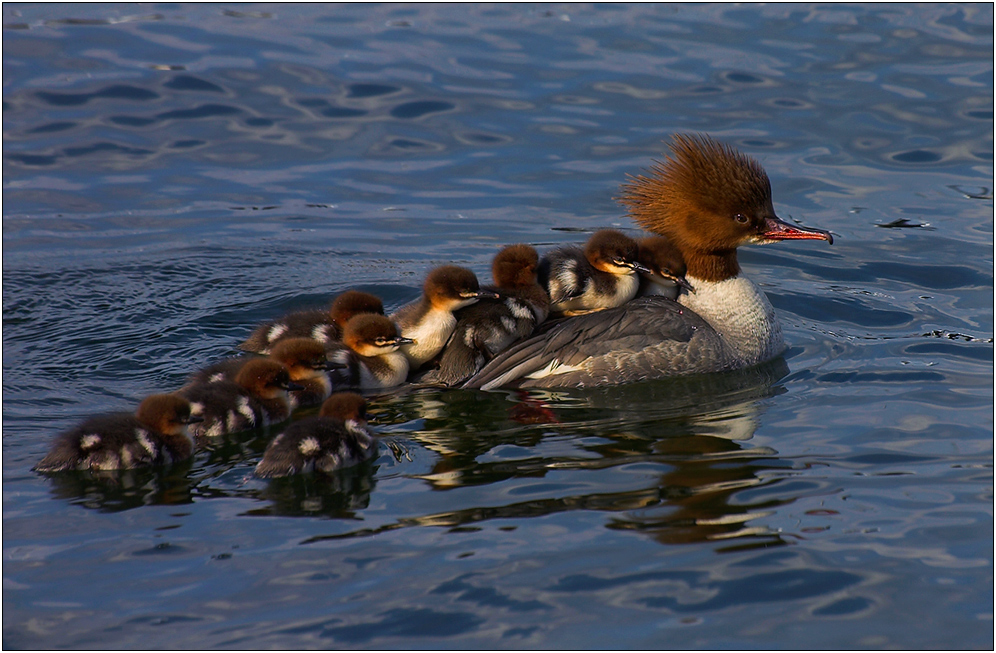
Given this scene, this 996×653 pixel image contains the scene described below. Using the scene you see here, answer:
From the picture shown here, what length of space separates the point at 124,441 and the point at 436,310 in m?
2.21

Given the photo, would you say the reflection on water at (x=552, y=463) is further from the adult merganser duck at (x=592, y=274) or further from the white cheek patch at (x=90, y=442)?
the adult merganser duck at (x=592, y=274)

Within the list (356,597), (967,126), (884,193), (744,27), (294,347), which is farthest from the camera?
(744,27)

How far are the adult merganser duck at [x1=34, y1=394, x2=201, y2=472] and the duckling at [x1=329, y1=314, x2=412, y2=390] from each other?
1286 millimetres

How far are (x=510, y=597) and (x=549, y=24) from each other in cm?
1139

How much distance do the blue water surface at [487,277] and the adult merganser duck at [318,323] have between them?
0.48 meters

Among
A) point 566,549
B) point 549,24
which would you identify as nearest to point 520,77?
point 549,24

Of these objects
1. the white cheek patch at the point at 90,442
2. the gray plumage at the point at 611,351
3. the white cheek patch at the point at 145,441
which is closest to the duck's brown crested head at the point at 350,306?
the gray plumage at the point at 611,351

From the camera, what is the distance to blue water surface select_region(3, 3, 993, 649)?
15.8 feet

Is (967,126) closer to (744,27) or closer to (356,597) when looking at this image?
(744,27)

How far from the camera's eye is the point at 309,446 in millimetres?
5957

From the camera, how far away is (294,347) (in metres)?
6.91

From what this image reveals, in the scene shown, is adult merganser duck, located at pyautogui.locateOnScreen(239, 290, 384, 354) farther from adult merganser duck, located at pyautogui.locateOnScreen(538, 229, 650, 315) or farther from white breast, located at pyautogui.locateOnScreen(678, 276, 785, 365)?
white breast, located at pyautogui.locateOnScreen(678, 276, 785, 365)

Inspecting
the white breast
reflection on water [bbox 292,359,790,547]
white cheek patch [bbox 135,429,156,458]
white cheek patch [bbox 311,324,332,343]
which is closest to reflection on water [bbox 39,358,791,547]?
reflection on water [bbox 292,359,790,547]

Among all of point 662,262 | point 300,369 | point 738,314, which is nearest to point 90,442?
point 300,369
